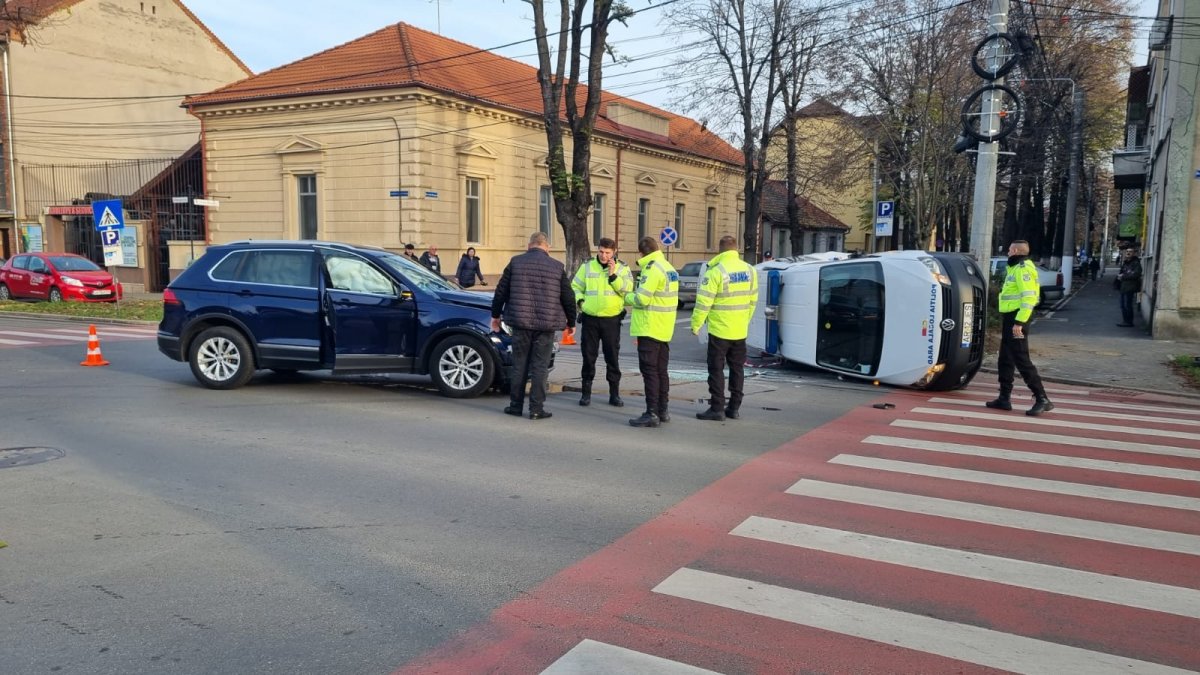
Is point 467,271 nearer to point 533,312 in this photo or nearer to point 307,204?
point 307,204

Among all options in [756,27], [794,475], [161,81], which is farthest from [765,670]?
[161,81]

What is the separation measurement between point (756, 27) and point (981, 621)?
95.9 ft

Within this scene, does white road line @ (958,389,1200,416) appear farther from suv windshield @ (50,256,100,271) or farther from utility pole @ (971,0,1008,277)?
suv windshield @ (50,256,100,271)

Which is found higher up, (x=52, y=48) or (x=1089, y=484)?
(x=52, y=48)

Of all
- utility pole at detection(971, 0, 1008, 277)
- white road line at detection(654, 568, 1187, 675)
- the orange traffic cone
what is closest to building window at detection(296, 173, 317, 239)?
the orange traffic cone

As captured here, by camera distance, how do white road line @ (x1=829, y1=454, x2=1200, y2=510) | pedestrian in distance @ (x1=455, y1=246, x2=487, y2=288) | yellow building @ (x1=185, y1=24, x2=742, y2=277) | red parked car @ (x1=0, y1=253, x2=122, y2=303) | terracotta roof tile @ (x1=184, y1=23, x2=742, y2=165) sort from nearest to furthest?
1. white road line @ (x1=829, y1=454, x2=1200, y2=510)
2. pedestrian in distance @ (x1=455, y1=246, x2=487, y2=288)
3. red parked car @ (x1=0, y1=253, x2=122, y2=303)
4. yellow building @ (x1=185, y1=24, x2=742, y2=277)
5. terracotta roof tile @ (x1=184, y1=23, x2=742, y2=165)

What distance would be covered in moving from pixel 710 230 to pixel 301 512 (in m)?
39.9

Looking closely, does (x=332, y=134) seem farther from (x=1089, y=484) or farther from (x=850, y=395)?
(x=1089, y=484)

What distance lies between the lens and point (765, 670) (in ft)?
11.2

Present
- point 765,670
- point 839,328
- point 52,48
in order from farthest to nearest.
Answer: point 52,48 < point 839,328 < point 765,670

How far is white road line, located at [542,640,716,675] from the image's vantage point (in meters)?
3.39

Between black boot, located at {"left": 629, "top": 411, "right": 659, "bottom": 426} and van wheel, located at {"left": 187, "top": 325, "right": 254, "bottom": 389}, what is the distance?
480cm

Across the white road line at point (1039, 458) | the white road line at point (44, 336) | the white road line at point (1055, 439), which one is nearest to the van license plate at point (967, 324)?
the white road line at point (1055, 439)

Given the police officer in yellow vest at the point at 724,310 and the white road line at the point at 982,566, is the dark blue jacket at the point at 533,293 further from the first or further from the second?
the white road line at the point at 982,566
